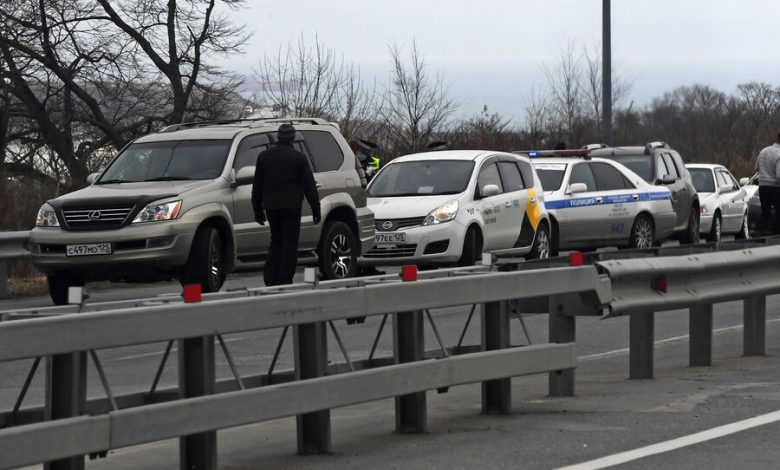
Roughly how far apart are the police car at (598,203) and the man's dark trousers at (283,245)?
8.00 meters

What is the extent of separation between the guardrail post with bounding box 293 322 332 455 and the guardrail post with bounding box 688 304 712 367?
4.12m

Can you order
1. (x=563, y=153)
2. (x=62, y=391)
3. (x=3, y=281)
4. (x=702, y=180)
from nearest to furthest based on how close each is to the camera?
(x=62, y=391) < (x=3, y=281) < (x=563, y=153) < (x=702, y=180)

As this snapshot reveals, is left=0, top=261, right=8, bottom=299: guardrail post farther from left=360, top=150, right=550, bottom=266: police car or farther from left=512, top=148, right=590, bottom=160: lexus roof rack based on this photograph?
left=512, top=148, right=590, bottom=160: lexus roof rack

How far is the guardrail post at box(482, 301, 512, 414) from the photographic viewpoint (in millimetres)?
8484

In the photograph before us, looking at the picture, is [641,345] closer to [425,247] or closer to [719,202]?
[425,247]

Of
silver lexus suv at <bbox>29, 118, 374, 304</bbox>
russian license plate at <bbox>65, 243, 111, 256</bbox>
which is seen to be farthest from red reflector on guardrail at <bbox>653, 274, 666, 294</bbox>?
russian license plate at <bbox>65, 243, 111, 256</bbox>

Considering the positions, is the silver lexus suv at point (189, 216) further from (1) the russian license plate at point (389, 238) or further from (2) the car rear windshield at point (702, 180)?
(2) the car rear windshield at point (702, 180)

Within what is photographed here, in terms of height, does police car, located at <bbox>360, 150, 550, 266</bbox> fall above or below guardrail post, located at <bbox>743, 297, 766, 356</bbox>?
above

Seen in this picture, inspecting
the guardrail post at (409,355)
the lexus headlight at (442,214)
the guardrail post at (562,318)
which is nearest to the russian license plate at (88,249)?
the lexus headlight at (442,214)

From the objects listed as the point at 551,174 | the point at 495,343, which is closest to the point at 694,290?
the point at 495,343

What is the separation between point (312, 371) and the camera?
732 centimetres

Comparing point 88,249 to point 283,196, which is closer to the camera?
point 283,196

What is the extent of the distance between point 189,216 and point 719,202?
17.7 metres

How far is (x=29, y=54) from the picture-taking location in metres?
33.7
